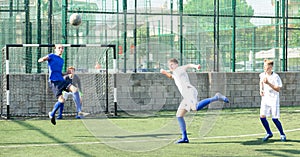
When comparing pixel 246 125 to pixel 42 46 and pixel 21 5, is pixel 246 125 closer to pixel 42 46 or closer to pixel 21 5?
pixel 42 46

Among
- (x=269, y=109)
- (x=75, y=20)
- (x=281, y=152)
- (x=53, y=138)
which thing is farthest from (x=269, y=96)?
(x=75, y=20)

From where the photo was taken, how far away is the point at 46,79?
19.3 metres

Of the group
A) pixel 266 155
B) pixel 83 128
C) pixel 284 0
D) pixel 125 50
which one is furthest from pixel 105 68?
pixel 266 155

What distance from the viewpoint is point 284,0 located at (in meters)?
22.9

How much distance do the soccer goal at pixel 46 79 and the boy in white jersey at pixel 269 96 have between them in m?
6.60

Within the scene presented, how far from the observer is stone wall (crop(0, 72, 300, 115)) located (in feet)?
62.5

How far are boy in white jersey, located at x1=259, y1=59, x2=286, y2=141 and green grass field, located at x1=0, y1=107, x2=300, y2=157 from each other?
0.37 meters

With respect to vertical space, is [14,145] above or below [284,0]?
below

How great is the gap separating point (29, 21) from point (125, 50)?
3.49 m

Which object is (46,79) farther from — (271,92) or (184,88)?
(271,92)

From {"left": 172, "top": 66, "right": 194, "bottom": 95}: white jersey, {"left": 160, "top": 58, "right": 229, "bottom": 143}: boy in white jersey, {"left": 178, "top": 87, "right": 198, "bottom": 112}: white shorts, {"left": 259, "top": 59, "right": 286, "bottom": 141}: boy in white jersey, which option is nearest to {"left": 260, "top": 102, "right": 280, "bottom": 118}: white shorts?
{"left": 259, "top": 59, "right": 286, "bottom": 141}: boy in white jersey

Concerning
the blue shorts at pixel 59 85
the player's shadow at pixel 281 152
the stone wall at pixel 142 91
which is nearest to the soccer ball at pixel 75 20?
the stone wall at pixel 142 91

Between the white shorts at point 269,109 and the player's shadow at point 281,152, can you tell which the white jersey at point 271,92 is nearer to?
the white shorts at point 269,109

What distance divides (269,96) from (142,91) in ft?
26.4
